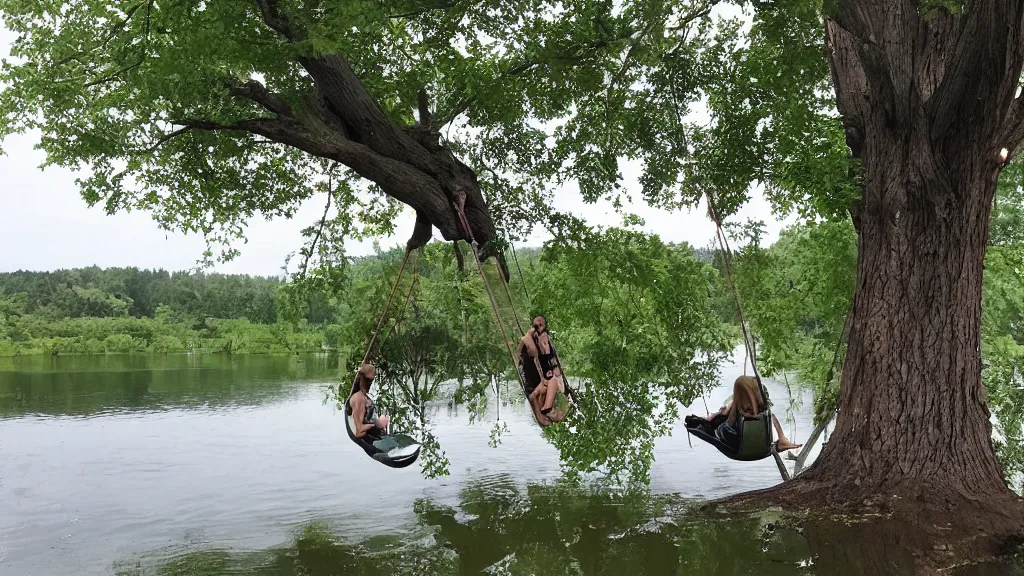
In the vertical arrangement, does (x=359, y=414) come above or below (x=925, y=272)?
below

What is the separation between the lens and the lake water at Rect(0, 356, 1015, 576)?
22.5ft

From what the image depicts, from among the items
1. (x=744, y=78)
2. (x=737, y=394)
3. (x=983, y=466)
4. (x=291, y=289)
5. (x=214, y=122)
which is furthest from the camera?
(x=291, y=289)

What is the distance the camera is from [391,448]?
7.18 metres

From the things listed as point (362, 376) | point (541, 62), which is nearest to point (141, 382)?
point (362, 376)

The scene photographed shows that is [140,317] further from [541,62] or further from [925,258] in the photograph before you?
[925,258]

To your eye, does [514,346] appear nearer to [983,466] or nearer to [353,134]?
[353,134]

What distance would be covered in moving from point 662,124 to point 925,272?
420cm

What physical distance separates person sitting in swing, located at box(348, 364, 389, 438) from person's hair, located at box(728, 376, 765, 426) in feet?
10.9

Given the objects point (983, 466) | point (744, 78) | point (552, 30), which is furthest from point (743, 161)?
point (983, 466)

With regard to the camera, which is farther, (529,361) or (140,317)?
(140,317)

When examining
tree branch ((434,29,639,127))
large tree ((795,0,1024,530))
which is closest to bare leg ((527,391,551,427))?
large tree ((795,0,1024,530))

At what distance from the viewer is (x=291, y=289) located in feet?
31.0

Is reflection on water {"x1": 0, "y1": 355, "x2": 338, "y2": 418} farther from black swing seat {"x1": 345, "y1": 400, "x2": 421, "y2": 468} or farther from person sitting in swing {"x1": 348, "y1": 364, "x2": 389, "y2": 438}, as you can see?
black swing seat {"x1": 345, "y1": 400, "x2": 421, "y2": 468}

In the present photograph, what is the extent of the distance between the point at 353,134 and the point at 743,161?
13.9ft
